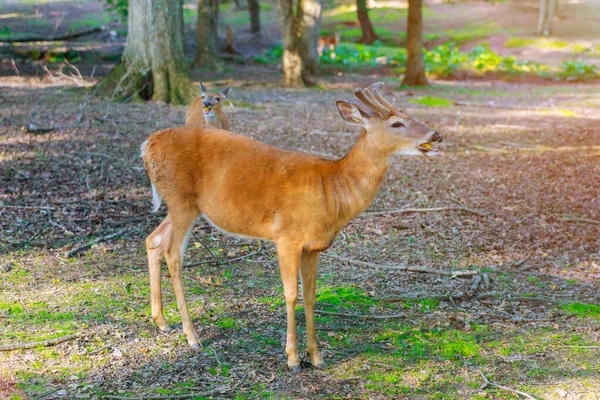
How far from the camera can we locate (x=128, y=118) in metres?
10.9

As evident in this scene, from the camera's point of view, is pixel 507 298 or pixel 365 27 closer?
pixel 507 298

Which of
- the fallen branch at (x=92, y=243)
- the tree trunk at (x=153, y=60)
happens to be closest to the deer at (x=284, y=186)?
the fallen branch at (x=92, y=243)

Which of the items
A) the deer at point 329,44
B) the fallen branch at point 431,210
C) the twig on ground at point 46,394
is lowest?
the fallen branch at point 431,210

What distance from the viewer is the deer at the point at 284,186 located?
4.45 m

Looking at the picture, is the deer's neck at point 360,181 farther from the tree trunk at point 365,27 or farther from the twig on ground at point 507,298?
the tree trunk at point 365,27

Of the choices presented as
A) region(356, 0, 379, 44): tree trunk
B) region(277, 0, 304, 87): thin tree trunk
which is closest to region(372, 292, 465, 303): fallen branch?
region(277, 0, 304, 87): thin tree trunk

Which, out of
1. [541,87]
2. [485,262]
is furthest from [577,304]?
[541,87]

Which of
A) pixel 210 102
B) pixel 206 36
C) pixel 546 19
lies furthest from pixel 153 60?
pixel 546 19

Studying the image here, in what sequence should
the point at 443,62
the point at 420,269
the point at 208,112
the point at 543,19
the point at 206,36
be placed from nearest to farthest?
the point at 420,269
the point at 208,112
the point at 206,36
the point at 443,62
the point at 543,19

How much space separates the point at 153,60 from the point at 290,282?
351 inches

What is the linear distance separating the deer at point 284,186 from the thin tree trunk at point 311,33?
53.0 feet

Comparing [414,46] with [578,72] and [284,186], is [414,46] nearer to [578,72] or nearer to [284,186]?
[578,72]

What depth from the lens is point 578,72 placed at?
68.5 ft

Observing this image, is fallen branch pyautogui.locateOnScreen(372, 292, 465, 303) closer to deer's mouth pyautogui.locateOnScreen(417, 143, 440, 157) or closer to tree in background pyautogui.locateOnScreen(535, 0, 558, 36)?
deer's mouth pyautogui.locateOnScreen(417, 143, 440, 157)
